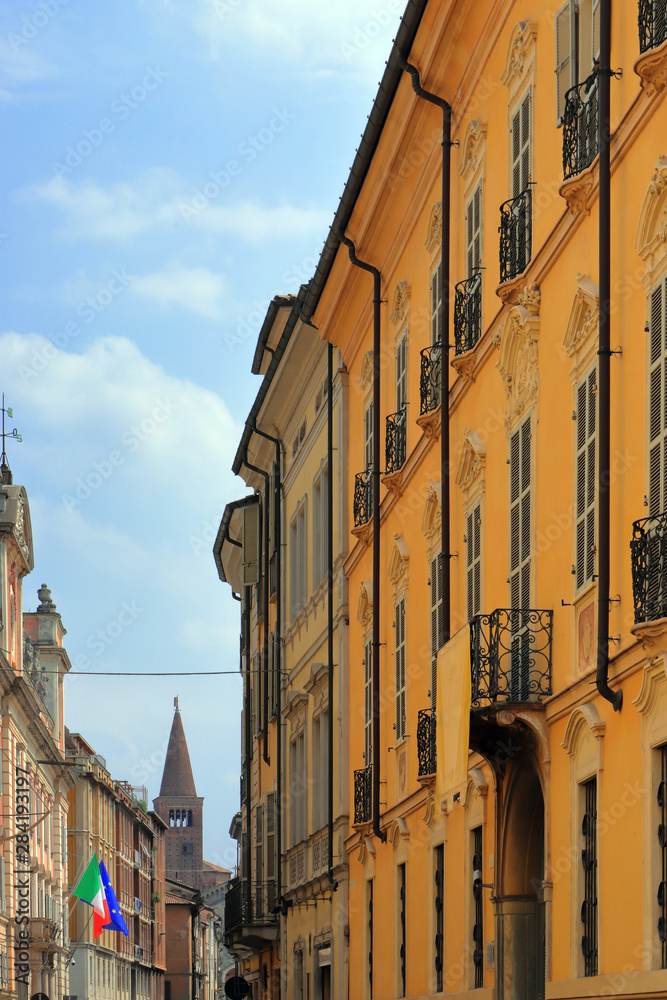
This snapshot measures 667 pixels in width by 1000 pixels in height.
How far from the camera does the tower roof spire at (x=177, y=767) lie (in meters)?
193

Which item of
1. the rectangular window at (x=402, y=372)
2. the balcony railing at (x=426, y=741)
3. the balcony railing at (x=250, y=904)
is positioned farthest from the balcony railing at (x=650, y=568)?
the balcony railing at (x=250, y=904)

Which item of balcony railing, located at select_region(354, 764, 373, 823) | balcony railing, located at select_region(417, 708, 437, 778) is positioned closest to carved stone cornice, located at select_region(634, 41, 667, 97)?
balcony railing, located at select_region(417, 708, 437, 778)

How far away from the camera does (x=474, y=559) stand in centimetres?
1653

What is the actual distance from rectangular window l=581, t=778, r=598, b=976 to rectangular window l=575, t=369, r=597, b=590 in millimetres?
1649

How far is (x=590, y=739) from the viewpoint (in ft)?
39.8

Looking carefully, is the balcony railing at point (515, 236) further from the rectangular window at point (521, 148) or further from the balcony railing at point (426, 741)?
the balcony railing at point (426, 741)

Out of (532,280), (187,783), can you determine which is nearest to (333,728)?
(532,280)

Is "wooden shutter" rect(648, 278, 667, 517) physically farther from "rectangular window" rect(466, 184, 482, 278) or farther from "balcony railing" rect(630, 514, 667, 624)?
"rectangular window" rect(466, 184, 482, 278)

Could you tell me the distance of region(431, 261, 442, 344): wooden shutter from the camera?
18703 millimetres

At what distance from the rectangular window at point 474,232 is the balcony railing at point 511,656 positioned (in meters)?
4.15

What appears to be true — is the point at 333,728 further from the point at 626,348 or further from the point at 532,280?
the point at 626,348

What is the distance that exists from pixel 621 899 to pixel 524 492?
177 inches

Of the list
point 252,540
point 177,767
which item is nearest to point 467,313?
point 252,540

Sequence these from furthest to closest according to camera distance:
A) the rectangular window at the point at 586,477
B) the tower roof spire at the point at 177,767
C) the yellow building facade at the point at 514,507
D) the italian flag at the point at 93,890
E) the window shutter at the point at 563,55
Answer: the tower roof spire at the point at 177,767 → the italian flag at the point at 93,890 → the window shutter at the point at 563,55 → the rectangular window at the point at 586,477 → the yellow building facade at the point at 514,507
